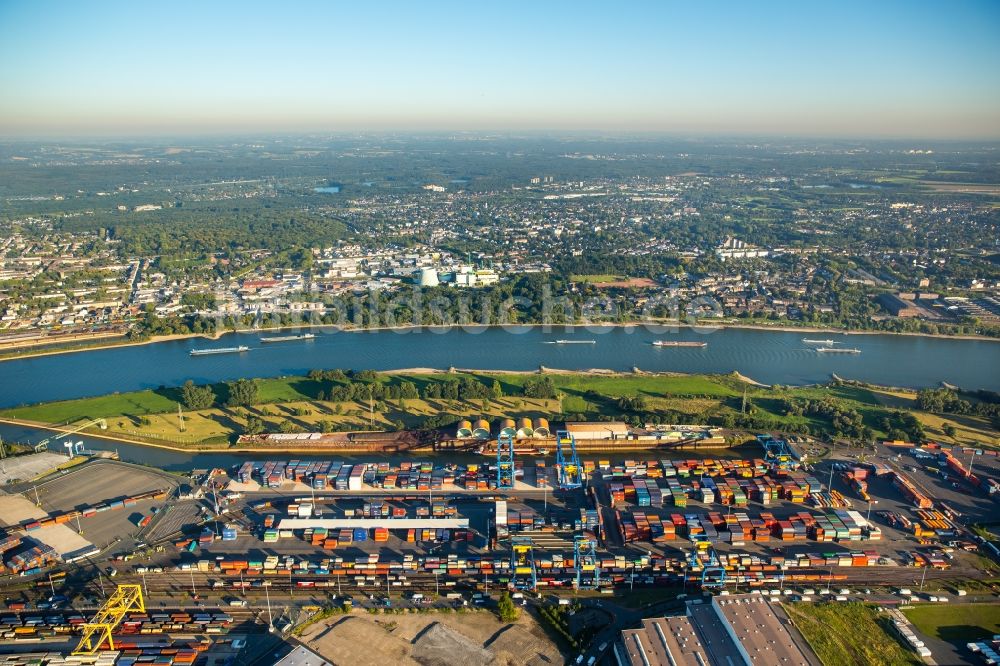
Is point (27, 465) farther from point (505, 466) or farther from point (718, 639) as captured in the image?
point (718, 639)

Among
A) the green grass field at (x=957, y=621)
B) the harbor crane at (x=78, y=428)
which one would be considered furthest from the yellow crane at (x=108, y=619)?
the green grass field at (x=957, y=621)

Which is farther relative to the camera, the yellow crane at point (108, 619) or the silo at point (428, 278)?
the silo at point (428, 278)

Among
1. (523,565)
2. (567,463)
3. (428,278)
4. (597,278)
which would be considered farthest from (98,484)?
(597,278)

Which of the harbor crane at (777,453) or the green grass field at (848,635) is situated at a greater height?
the harbor crane at (777,453)

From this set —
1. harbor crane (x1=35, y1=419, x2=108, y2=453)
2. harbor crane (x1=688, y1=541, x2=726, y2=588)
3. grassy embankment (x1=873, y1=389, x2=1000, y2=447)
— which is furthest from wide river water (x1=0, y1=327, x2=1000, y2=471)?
harbor crane (x1=688, y1=541, x2=726, y2=588)

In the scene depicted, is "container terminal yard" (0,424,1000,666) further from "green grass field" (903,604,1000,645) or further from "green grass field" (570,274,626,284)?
"green grass field" (570,274,626,284)

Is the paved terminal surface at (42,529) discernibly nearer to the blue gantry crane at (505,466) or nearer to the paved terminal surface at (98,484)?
the paved terminal surface at (98,484)
